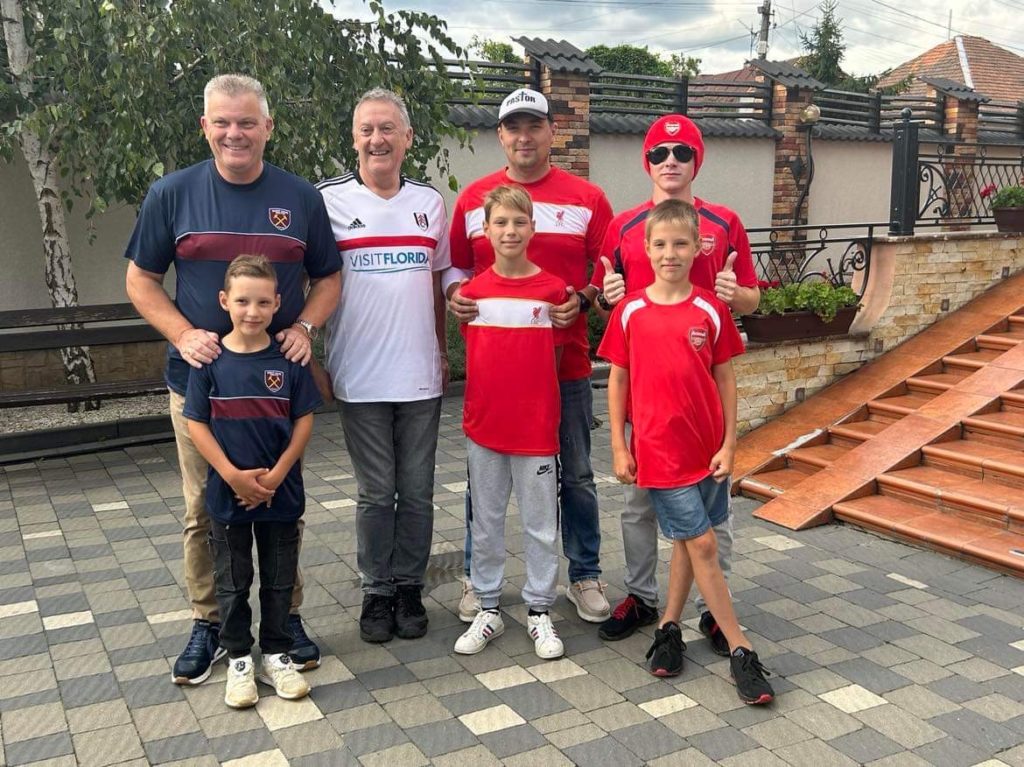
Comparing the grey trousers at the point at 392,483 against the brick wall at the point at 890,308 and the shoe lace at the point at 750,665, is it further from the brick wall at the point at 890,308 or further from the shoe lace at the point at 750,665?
the brick wall at the point at 890,308

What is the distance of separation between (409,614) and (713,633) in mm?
1238

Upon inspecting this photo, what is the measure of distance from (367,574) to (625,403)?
50.1 inches

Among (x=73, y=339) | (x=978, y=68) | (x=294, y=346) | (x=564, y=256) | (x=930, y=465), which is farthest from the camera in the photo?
(x=978, y=68)

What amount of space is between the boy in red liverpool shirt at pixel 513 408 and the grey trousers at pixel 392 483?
0.64ft

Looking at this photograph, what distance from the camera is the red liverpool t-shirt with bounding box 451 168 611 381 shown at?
3709mm

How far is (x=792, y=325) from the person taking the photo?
21.9 feet

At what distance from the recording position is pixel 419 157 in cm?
779

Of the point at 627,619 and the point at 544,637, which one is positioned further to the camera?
the point at 627,619

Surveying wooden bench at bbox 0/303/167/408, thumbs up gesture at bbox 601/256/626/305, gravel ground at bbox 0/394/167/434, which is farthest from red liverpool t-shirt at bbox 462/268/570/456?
gravel ground at bbox 0/394/167/434

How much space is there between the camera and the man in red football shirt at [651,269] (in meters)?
3.49

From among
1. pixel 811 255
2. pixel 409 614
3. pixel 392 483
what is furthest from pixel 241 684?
pixel 811 255

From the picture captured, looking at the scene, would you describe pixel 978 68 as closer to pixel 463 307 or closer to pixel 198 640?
pixel 463 307

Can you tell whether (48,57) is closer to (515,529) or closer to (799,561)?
(515,529)

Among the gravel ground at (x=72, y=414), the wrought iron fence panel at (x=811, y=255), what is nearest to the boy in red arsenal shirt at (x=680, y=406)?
the wrought iron fence panel at (x=811, y=255)
